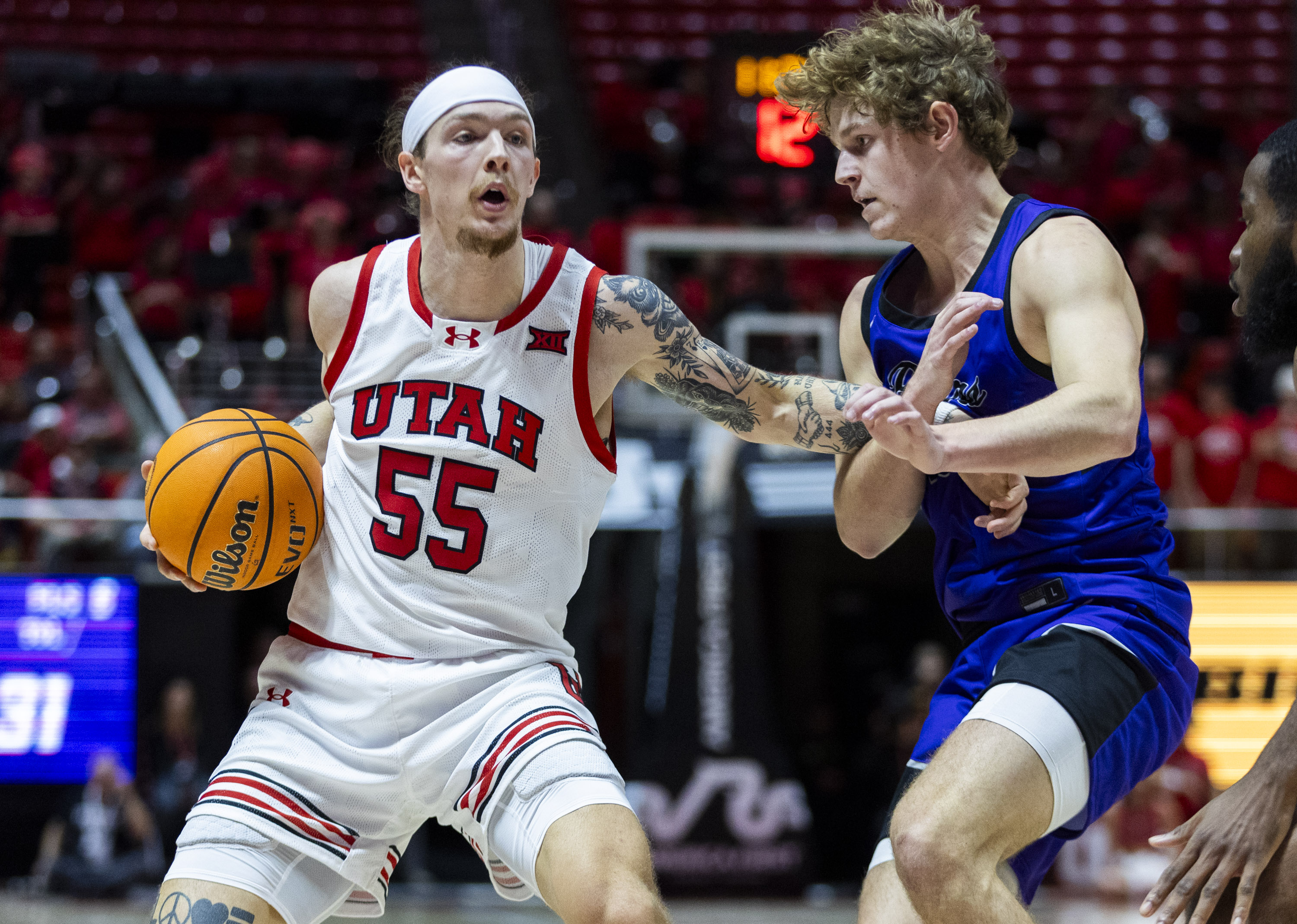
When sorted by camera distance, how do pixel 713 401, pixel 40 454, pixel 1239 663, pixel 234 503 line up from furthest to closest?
pixel 40 454
pixel 1239 663
pixel 713 401
pixel 234 503

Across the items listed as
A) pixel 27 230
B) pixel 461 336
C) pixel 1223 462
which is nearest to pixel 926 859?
pixel 461 336

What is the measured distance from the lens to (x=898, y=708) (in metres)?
9.39

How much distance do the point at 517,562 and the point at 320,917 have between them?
96 cm

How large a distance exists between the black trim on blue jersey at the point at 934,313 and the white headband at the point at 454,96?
1016 millimetres

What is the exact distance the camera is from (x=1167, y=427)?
9.82 meters

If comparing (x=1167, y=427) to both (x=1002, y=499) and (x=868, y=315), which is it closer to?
(x=868, y=315)

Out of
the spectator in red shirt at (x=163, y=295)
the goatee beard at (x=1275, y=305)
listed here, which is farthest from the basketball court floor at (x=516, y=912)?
the goatee beard at (x=1275, y=305)

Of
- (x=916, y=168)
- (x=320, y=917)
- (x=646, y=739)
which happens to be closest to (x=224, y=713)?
(x=646, y=739)

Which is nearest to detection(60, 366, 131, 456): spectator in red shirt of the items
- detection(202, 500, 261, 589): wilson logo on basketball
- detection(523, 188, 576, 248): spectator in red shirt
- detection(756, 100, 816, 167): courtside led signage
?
detection(523, 188, 576, 248): spectator in red shirt

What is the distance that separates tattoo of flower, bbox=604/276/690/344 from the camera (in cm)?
361

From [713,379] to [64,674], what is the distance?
20.0 feet

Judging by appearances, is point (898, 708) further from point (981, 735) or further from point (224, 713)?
point (981, 735)

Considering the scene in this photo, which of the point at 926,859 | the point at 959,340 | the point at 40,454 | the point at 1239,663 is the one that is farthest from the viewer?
the point at 40,454

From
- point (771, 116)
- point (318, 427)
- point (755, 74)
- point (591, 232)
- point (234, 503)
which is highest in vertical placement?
point (755, 74)
